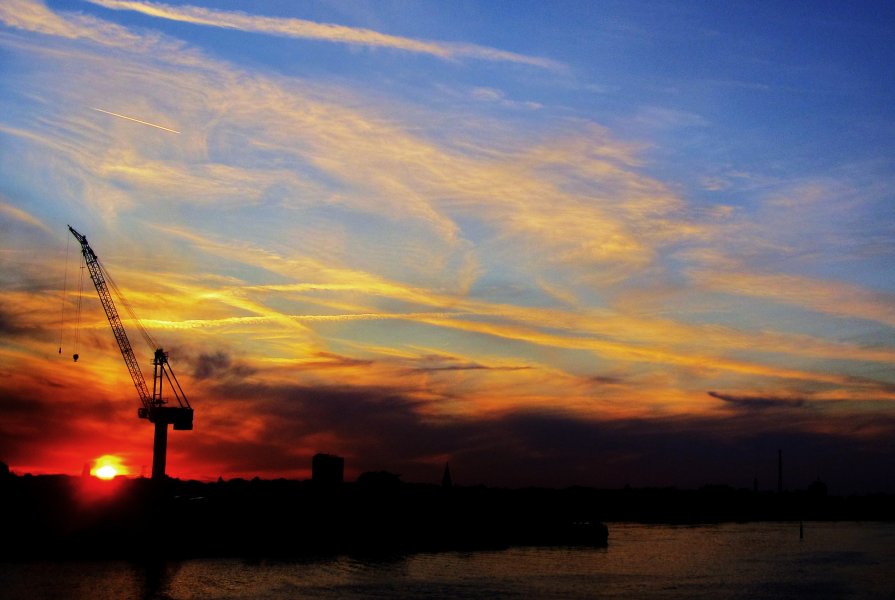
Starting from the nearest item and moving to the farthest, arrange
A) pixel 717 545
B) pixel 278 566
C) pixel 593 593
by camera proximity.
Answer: pixel 593 593, pixel 278 566, pixel 717 545

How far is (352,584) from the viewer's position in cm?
11438

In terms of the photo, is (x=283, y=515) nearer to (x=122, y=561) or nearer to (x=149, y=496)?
(x=149, y=496)

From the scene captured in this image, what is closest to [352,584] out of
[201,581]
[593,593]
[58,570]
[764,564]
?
[201,581]

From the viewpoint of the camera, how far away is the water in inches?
4131

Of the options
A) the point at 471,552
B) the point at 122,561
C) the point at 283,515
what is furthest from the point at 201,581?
the point at 283,515

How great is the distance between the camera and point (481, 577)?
122 m

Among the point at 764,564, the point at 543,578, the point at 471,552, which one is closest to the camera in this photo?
the point at 543,578

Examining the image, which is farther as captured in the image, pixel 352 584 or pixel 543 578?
pixel 543 578

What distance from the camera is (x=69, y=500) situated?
17150 cm

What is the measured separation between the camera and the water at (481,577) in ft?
344

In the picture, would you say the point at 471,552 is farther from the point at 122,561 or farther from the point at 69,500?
the point at 69,500

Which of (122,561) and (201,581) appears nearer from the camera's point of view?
(201,581)

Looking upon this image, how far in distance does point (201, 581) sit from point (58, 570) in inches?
935

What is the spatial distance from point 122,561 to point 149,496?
1470 inches
